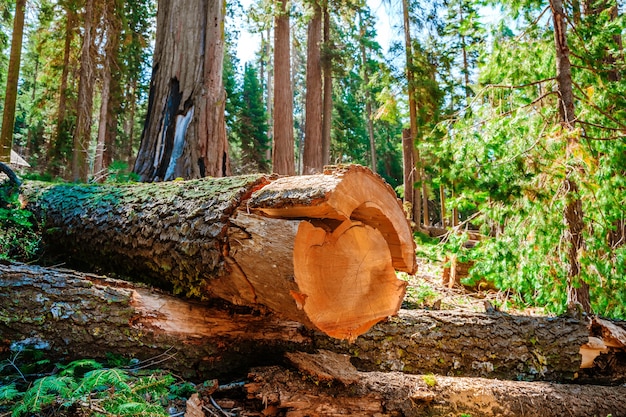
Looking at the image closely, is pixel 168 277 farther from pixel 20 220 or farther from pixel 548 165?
pixel 548 165

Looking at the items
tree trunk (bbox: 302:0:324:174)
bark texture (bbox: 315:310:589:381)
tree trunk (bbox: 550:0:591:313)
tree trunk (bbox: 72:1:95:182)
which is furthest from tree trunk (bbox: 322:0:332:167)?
bark texture (bbox: 315:310:589:381)

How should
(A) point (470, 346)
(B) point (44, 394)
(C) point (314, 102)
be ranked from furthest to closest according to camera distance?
(C) point (314, 102) < (A) point (470, 346) < (B) point (44, 394)

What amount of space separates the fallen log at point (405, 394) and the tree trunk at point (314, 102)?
892 cm

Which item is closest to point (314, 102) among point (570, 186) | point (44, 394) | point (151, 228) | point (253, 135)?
point (570, 186)

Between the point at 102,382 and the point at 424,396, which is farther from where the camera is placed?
the point at 424,396

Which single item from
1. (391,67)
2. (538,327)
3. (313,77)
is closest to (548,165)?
(538,327)

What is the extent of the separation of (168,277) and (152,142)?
318 centimetres

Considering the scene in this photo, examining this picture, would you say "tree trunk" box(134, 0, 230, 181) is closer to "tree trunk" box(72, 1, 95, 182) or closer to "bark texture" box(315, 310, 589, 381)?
"bark texture" box(315, 310, 589, 381)

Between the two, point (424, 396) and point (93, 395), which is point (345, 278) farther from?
point (93, 395)

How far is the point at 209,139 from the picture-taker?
219 inches

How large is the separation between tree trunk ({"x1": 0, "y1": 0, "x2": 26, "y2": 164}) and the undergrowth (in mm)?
9764

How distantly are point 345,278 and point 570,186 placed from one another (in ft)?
10.8

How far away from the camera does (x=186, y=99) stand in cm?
569

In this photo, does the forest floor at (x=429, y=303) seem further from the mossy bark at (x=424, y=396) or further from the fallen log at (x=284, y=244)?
the fallen log at (x=284, y=244)
